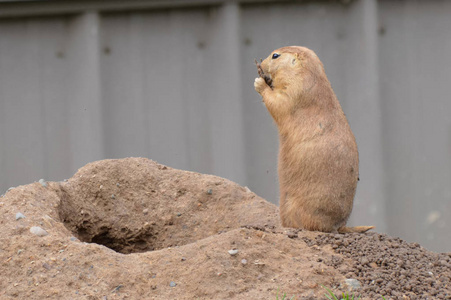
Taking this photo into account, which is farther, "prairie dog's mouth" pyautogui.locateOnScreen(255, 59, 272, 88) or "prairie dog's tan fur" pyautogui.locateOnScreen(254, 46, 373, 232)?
"prairie dog's mouth" pyautogui.locateOnScreen(255, 59, 272, 88)

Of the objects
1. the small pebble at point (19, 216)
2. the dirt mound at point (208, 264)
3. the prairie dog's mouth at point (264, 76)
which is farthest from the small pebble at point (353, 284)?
the small pebble at point (19, 216)

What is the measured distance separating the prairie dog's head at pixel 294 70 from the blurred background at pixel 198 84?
42.8 inches

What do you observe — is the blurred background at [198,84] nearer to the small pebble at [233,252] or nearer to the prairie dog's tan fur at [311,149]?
the prairie dog's tan fur at [311,149]

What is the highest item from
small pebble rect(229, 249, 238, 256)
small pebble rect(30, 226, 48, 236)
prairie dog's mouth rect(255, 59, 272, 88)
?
prairie dog's mouth rect(255, 59, 272, 88)

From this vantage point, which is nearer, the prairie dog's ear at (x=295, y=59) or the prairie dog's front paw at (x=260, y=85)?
the prairie dog's ear at (x=295, y=59)

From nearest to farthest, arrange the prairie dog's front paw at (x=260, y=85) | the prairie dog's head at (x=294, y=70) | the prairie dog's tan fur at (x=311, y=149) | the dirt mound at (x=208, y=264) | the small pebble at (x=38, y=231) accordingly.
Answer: the dirt mound at (x=208, y=264)
the small pebble at (x=38, y=231)
the prairie dog's tan fur at (x=311, y=149)
the prairie dog's head at (x=294, y=70)
the prairie dog's front paw at (x=260, y=85)

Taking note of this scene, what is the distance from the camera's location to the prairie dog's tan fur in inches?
177

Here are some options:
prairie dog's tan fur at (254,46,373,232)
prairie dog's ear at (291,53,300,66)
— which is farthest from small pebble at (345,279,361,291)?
prairie dog's ear at (291,53,300,66)

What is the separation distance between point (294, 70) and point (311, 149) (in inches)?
24.3

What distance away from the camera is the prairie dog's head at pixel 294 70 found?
4.66 m

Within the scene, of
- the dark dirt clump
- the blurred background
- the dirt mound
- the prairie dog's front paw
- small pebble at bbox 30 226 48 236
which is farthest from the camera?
the blurred background

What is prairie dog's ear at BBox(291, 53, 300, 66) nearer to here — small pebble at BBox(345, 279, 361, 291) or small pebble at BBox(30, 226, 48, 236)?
small pebble at BBox(345, 279, 361, 291)

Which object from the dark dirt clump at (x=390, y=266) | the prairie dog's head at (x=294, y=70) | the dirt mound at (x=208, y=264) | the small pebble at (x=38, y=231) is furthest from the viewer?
the prairie dog's head at (x=294, y=70)

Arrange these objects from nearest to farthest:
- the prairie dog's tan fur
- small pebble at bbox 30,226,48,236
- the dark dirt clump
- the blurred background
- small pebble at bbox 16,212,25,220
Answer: the dark dirt clump → small pebble at bbox 30,226,48,236 → small pebble at bbox 16,212,25,220 → the prairie dog's tan fur → the blurred background
